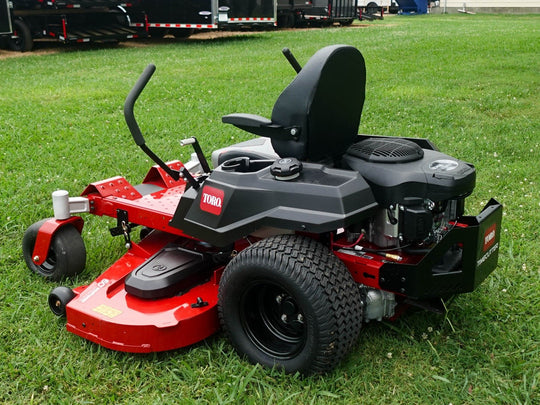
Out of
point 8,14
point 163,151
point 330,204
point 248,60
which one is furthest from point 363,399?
point 8,14

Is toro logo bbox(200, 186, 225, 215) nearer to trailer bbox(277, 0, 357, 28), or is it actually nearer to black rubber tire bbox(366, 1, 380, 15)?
trailer bbox(277, 0, 357, 28)

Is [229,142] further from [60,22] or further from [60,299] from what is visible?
[60,22]

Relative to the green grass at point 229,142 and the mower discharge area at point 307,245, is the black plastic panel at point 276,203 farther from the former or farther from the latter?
the green grass at point 229,142

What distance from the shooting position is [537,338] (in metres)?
3.02

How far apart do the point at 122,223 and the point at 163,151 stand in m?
2.40

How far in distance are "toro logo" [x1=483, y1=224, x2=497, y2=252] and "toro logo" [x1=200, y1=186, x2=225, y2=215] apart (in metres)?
1.14

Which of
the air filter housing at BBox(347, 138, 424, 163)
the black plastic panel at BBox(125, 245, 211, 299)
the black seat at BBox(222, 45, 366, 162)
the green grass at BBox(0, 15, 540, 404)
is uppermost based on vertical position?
the black seat at BBox(222, 45, 366, 162)

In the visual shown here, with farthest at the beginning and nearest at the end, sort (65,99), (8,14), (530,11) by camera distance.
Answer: (530,11) < (8,14) < (65,99)

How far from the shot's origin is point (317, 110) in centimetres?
285

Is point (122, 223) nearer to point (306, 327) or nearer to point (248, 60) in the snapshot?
point (306, 327)

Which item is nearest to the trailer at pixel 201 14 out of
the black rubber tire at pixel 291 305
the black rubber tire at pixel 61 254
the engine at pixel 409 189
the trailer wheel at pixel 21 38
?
the trailer wheel at pixel 21 38

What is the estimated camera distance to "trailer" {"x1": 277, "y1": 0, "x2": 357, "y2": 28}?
21547mm

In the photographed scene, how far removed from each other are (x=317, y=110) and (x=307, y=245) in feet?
1.99

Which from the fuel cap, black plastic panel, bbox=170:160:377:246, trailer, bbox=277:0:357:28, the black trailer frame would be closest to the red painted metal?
black plastic panel, bbox=170:160:377:246
